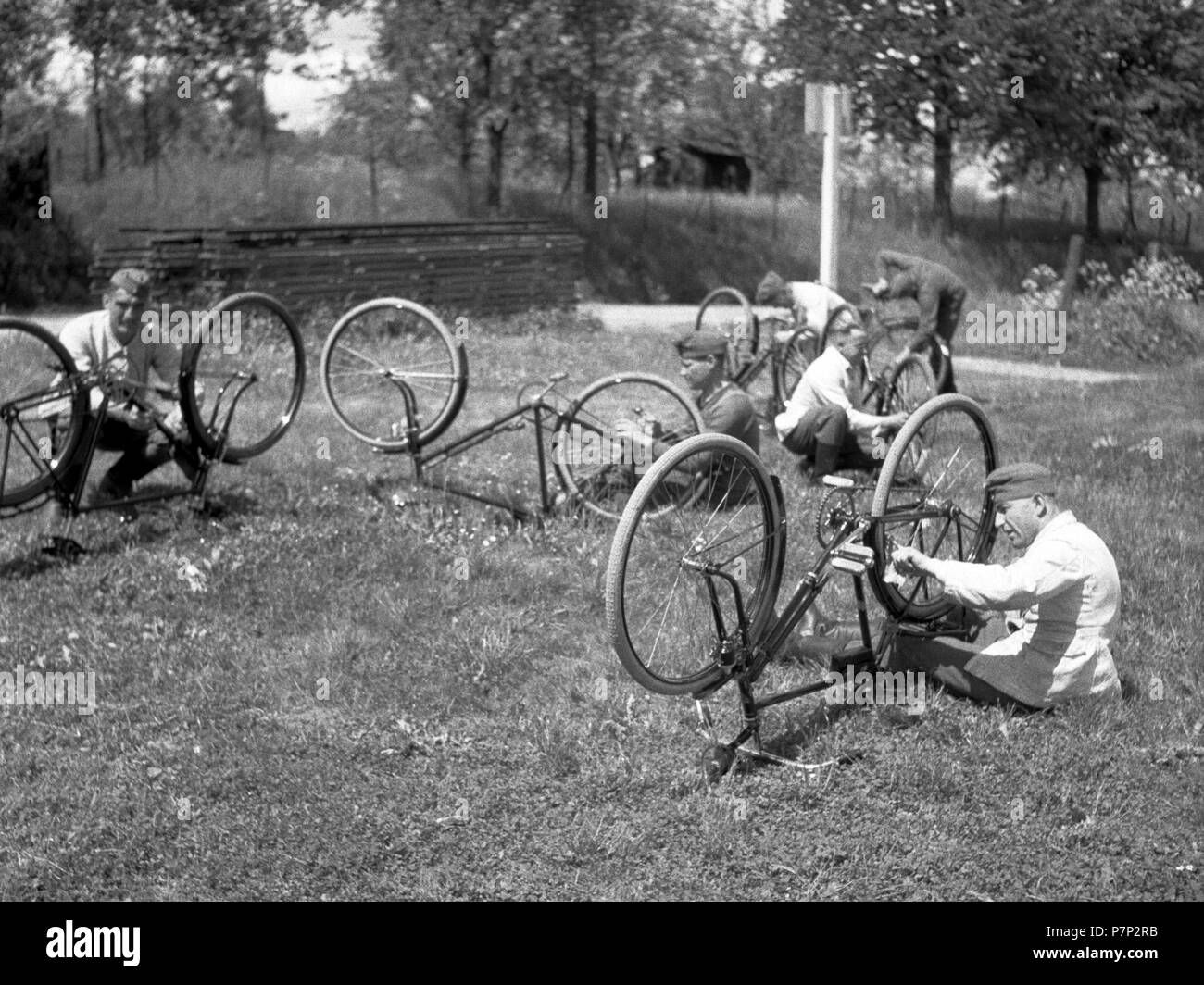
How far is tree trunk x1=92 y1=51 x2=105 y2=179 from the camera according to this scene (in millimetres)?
25234

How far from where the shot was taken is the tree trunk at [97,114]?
25234 millimetres

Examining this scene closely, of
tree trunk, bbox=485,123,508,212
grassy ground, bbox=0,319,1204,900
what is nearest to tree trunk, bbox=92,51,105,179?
tree trunk, bbox=485,123,508,212

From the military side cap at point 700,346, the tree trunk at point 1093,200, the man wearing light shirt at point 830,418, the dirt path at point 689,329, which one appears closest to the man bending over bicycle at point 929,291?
the man wearing light shirt at point 830,418

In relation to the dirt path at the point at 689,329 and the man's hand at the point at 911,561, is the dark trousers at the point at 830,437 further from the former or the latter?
the dirt path at the point at 689,329

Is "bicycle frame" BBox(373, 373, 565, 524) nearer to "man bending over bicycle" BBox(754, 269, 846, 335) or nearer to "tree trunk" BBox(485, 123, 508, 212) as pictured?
"man bending over bicycle" BBox(754, 269, 846, 335)

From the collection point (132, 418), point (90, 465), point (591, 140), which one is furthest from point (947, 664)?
point (591, 140)

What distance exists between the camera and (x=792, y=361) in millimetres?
12234

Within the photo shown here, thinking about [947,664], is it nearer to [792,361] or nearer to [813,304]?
[792,361]

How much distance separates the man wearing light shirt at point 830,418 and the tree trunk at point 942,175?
20472 mm

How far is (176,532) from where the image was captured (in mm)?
8648

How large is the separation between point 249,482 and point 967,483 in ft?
14.7

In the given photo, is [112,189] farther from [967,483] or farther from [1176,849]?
[1176,849]

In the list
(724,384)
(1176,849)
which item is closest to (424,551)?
(724,384)
